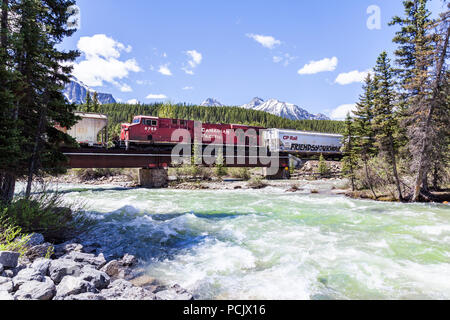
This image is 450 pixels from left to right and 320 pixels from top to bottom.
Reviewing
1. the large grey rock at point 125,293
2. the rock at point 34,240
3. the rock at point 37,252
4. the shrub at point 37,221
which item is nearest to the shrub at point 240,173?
the shrub at point 37,221

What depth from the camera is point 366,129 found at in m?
23.1

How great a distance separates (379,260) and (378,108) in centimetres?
1632

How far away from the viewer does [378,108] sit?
735 inches

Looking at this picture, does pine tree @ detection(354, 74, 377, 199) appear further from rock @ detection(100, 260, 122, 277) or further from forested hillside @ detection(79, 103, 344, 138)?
forested hillside @ detection(79, 103, 344, 138)

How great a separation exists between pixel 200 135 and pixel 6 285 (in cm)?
2576

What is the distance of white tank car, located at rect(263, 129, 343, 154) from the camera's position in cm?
3556

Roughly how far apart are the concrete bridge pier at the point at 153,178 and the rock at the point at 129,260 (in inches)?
849

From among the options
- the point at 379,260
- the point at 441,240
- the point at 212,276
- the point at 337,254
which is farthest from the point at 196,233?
the point at 441,240

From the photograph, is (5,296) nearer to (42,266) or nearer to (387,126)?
(42,266)

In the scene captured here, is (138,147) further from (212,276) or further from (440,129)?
(440,129)

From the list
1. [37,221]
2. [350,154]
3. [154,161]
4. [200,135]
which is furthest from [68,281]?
[200,135]

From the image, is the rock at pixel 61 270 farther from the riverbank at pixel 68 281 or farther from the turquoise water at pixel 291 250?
the turquoise water at pixel 291 250

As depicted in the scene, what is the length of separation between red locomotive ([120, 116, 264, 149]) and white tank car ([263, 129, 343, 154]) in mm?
5106

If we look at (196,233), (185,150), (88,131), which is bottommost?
(196,233)
